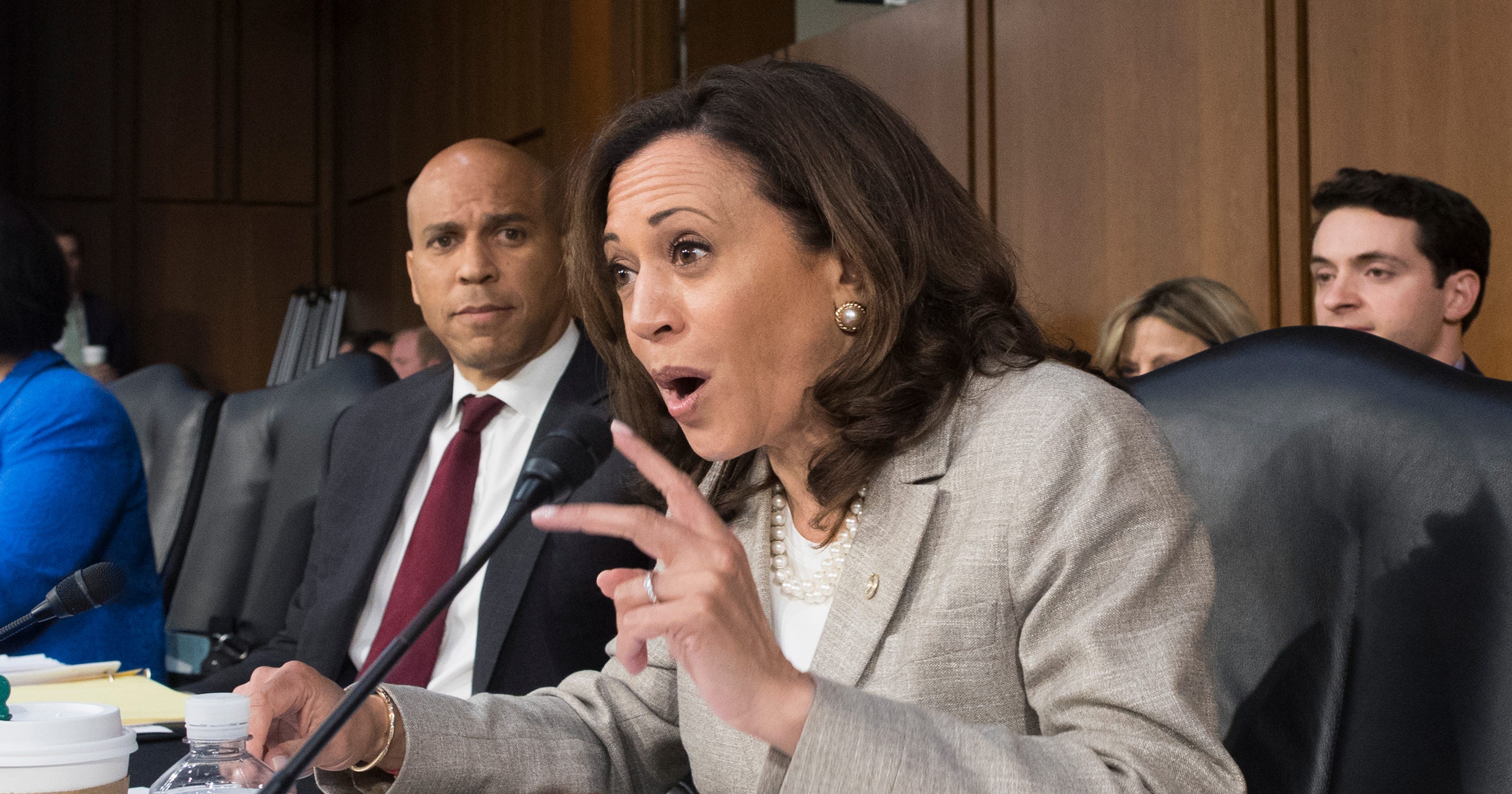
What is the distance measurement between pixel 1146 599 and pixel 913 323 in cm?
38

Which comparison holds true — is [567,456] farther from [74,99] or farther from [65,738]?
[74,99]

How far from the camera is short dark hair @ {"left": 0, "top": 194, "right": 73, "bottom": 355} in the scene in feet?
8.34

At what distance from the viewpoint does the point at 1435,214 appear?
275cm

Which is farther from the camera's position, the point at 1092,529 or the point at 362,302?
the point at 362,302

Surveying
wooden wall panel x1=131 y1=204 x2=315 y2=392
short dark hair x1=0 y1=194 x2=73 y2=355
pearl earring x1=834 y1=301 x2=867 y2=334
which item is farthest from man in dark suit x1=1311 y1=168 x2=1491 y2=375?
wooden wall panel x1=131 y1=204 x2=315 y2=392

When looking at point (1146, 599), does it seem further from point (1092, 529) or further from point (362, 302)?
point (362, 302)

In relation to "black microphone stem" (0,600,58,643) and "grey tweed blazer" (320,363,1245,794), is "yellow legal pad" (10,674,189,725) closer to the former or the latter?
"black microphone stem" (0,600,58,643)

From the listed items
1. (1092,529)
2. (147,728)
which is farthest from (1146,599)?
(147,728)

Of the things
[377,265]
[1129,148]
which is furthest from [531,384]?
[377,265]

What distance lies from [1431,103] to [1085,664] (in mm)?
2298

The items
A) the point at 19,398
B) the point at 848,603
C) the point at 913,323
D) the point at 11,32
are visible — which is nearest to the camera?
the point at 848,603

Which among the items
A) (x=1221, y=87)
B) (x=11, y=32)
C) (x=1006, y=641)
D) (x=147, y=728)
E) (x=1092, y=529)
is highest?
(x=11, y=32)

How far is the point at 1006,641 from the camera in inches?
44.1

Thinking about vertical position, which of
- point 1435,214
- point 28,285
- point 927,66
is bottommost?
point 28,285
